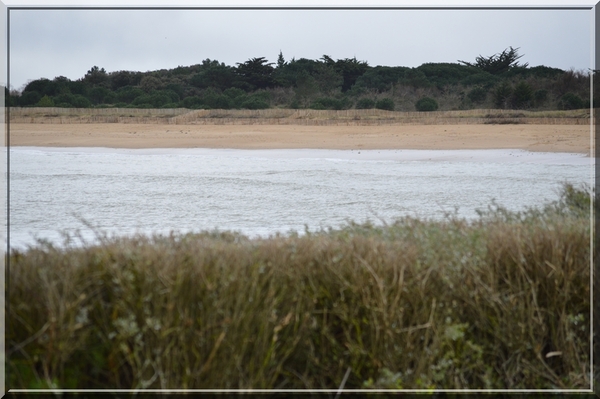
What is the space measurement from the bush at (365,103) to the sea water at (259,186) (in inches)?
19.2

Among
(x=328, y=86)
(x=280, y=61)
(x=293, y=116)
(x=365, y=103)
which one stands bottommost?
(x=293, y=116)

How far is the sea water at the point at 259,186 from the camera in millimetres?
3791

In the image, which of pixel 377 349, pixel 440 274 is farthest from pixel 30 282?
pixel 440 274

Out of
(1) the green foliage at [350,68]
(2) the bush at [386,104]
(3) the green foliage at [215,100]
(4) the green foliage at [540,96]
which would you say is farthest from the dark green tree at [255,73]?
(4) the green foliage at [540,96]

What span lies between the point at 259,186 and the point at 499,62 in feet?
6.38

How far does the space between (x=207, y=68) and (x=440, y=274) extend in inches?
79.7

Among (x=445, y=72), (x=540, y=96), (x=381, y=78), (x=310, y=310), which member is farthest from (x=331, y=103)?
(x=310, y=310)

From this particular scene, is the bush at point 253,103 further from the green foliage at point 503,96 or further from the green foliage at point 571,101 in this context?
the green foliage at point 571,101

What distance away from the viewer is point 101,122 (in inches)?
160

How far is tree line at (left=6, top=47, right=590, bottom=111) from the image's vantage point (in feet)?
12.9

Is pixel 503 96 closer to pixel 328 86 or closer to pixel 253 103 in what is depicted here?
pixel 328 86

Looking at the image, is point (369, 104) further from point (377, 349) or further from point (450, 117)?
point (377, 349)

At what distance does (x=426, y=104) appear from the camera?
169 inches

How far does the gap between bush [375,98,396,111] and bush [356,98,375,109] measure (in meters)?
0.04
